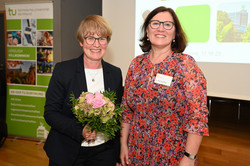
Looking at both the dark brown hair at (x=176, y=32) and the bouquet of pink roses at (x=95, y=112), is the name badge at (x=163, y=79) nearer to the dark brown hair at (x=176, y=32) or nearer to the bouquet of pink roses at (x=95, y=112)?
the dark brown hair at (x=176, y=32)

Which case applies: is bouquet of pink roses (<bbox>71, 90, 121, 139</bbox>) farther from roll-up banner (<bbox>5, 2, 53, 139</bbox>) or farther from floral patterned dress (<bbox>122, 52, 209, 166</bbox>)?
roll-up banner (<bbox>5, 2, 53, 139</bbox>)

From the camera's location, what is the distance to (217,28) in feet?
12.6

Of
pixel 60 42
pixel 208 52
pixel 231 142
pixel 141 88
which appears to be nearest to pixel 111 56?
pixel 60 42

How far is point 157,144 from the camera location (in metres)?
1.60

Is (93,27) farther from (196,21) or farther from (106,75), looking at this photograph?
(196,21)

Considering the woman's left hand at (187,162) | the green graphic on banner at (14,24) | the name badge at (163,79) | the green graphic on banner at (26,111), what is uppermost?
the green graphic on banner at (14,24)

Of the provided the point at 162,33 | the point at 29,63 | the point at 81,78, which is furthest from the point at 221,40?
the point at 29,63

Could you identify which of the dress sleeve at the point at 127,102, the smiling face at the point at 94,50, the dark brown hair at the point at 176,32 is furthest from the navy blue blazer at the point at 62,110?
the dark brown hair at the point at 176,32

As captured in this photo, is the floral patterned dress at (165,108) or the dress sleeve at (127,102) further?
the dress sleeve at (127,102)

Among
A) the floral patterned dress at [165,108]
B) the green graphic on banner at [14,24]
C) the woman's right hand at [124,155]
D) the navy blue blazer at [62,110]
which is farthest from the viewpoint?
the green graphic on banner at [14,24]

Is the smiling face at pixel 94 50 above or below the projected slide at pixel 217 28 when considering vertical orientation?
below

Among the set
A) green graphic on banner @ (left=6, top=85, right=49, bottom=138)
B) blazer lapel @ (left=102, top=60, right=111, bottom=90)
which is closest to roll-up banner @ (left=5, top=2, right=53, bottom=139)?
green graphic on banner @ (left=6, top=85, right=49, bottom=138)

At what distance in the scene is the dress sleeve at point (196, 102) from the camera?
4.63 ft

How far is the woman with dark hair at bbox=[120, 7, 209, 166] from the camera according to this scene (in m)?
1.43
